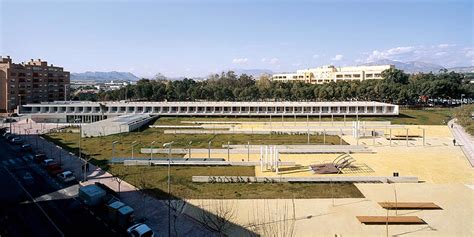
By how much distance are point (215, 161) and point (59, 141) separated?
62.3 ft

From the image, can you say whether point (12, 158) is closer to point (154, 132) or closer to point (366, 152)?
point (154, 132)

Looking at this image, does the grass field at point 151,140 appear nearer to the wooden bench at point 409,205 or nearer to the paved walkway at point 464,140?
the paved walkway at point 464,140

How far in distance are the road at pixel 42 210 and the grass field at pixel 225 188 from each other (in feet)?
12.8

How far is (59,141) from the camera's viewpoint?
121 feet

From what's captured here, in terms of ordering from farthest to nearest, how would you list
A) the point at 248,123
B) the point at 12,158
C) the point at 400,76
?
the point at 400,76 → the point at 248,123 → the point at 12,158

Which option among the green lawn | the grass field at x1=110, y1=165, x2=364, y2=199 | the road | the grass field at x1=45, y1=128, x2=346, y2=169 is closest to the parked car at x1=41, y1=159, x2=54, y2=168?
the road

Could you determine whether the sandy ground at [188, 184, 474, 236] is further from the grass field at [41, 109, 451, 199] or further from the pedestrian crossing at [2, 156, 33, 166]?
the pedestrian crossing at [2, 156, 33, 166]

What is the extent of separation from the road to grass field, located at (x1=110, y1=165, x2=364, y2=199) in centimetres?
389

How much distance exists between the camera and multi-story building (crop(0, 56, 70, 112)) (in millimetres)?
62438

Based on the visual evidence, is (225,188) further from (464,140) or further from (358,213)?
(464,140)

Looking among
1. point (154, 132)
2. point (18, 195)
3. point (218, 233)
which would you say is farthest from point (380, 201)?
point (154, 132)

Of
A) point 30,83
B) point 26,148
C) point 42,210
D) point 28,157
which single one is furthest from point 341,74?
point 42,210

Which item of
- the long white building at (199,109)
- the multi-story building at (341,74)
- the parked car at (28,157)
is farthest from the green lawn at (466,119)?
the multi-story building at (341,74)

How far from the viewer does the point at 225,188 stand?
2150 cm
